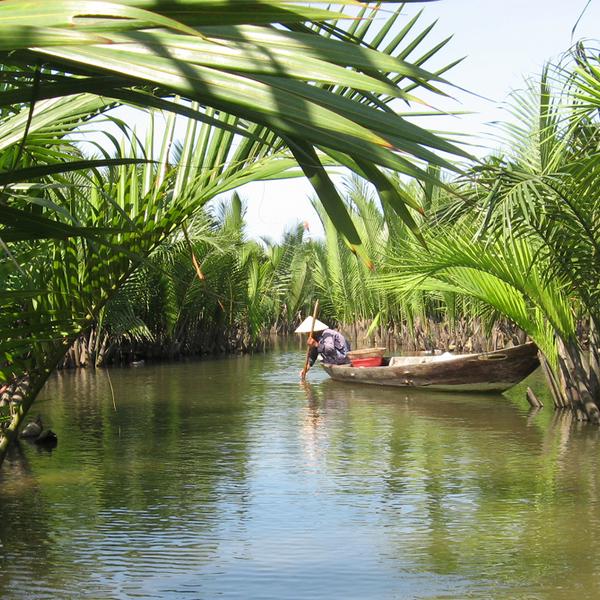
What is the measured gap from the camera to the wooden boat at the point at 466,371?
14547 millimetres

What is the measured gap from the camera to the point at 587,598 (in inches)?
203

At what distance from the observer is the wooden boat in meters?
14.5

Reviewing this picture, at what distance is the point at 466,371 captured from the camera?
48.5 ft

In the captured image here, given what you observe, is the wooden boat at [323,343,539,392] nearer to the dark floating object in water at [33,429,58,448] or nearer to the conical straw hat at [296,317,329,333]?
the conical straw hat at [296,317,329,333]

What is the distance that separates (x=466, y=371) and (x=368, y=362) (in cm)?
248

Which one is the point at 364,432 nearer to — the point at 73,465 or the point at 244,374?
the point at 73,465

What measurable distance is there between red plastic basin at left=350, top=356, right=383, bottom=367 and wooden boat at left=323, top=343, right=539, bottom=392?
0.82 m

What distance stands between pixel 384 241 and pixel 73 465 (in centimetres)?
1455

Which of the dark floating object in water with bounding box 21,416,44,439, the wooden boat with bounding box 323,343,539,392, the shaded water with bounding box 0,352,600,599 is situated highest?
the wooden boat with bounding box 323,343,539,392

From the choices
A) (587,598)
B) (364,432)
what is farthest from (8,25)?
(364,432)

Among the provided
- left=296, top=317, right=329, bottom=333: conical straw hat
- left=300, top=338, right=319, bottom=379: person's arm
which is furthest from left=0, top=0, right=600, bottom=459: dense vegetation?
left=296, top=317, right=329, bottom=333: conical straw hat

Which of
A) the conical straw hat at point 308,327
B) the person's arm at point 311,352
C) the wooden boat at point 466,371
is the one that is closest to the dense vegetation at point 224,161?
the wooden boat at point 466,371

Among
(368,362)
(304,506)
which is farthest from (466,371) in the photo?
(304,506)

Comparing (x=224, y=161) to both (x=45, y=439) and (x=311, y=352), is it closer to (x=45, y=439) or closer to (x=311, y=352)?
(x=45, y=439)
